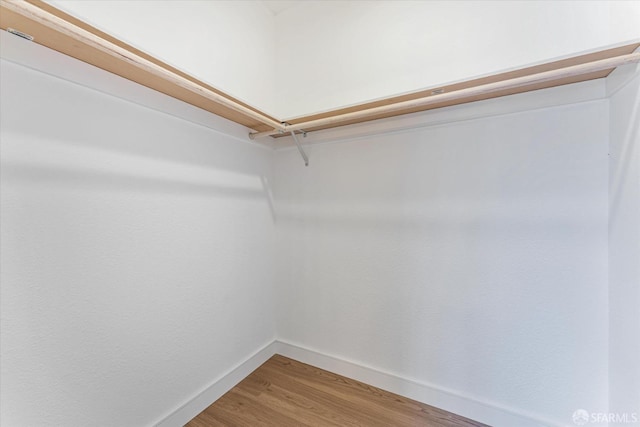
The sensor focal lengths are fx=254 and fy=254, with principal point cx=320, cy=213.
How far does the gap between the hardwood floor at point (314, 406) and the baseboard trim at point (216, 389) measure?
0.03m

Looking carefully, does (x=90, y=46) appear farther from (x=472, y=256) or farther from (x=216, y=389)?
(x=472, y=256)

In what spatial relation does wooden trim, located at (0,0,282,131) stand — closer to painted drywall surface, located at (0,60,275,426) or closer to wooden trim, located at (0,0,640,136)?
wooden trim, located at (0,0,640,136)

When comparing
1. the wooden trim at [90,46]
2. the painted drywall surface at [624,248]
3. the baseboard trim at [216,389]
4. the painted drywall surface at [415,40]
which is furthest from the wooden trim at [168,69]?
the baseboard trim at [216,389]

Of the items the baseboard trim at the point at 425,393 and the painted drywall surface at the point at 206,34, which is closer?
the painted drywall surface at the point at 206,34

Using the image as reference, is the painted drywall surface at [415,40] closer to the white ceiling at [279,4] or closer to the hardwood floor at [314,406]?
the white ceiling at [279,4]

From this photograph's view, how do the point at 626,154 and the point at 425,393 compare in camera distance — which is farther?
the point at 425,393

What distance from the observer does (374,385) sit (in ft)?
5.21

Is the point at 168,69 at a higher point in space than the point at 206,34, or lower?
lower

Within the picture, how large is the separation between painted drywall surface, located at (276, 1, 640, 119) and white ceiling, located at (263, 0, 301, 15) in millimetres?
33

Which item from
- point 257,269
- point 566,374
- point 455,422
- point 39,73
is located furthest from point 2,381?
point 566,374

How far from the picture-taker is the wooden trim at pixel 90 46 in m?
0.68

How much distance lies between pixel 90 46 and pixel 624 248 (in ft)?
6.77

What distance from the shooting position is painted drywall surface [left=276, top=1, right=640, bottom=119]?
107 centimetres

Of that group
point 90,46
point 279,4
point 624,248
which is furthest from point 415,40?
point 90,46
